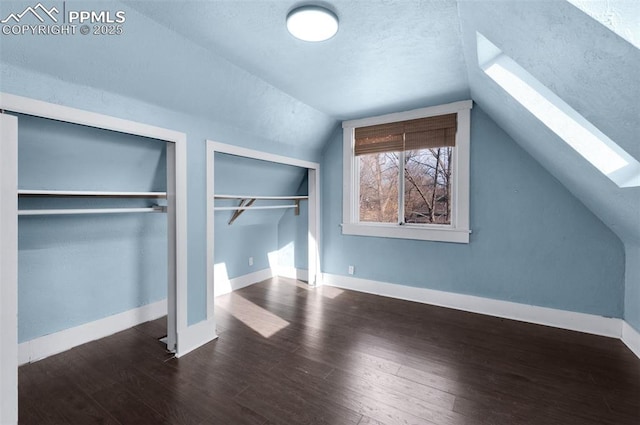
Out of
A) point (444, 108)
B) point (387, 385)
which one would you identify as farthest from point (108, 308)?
point (444, 108)

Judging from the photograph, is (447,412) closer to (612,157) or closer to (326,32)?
(612,157)

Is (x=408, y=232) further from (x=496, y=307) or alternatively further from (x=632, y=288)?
(x=632, y=288)

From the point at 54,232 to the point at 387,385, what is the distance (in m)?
2.88

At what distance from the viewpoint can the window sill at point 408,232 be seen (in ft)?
10.6

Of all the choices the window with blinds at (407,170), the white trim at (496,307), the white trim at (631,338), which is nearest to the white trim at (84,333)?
the white trim at (496,307)

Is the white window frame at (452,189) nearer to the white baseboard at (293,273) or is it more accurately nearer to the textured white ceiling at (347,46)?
the textured white ceiling at (347,46)

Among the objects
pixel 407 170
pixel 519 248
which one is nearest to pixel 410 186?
pixel 407 170

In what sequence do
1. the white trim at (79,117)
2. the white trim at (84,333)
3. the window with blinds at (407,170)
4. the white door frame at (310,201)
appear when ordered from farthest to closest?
the window with blinds at (407,170)
the white door frame at (310,201)
the white trim at (84,333)
the white trim at (79,117)

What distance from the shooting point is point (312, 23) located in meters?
1.68

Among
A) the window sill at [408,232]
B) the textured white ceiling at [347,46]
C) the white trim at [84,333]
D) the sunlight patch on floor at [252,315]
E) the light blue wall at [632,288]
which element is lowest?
the sunlight patch on floor at [252,315]

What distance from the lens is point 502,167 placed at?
300 cm

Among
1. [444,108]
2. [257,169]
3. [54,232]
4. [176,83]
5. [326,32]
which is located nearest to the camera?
[326,32]

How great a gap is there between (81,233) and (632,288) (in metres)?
4.84

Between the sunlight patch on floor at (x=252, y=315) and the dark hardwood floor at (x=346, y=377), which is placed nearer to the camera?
the dark hardwood floor at (x=346, y=377)
